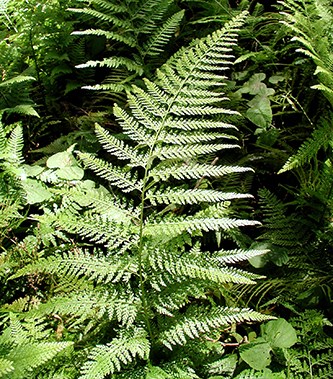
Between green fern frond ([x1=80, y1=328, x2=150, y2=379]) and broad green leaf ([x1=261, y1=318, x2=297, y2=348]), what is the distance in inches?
20.4

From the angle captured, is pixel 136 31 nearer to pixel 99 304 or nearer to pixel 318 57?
pixel 318 57

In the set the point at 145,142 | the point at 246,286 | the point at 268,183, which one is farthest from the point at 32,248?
the point at 268,183

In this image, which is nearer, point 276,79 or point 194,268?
point 194,268

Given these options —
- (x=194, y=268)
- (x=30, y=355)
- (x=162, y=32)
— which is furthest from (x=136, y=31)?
(x=30, y=355)

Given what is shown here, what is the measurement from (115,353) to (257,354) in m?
0.58

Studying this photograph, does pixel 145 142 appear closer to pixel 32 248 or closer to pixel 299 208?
pixel 32 248

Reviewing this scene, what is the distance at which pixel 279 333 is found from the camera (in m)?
1.79

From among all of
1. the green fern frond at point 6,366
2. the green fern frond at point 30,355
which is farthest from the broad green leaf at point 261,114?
the green fern frond at point 6,366

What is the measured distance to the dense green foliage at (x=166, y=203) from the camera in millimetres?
1667

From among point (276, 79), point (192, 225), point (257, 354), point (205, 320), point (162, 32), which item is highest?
point (162, 32)

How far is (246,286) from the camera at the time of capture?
2.06 m

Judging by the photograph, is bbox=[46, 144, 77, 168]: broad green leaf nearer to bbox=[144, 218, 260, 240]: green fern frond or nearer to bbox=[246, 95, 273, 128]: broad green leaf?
bbox=[144, 218, 260, 240]: green fern frond

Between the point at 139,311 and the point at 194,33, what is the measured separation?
199cm

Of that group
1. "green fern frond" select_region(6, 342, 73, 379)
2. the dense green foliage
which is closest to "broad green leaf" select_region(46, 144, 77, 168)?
the dense green foliage
